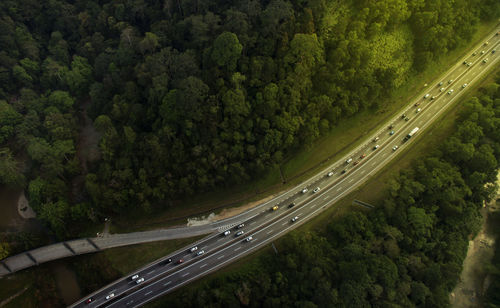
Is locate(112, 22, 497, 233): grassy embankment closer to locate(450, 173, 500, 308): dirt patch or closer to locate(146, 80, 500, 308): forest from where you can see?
locate(146, 80, 500, 308): forest

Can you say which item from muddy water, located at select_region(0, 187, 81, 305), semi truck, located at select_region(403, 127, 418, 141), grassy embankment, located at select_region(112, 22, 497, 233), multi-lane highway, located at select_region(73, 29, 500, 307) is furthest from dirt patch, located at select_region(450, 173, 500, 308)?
muddy water, located at select_region(0, 187, 81, 305)

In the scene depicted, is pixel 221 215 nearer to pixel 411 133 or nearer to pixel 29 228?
pixel 29 228

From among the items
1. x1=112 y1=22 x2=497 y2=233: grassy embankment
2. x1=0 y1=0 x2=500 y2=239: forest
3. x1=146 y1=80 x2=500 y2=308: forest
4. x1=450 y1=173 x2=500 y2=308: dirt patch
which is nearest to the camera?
x1=146 y1=80 x2=500 y2=308: forest

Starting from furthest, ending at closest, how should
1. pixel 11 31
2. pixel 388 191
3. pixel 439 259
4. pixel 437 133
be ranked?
1. pixel 11 31
2. pixel 437 133
3. pixel 388 191
4. pixel 439 259

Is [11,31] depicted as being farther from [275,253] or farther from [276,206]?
[275,253]

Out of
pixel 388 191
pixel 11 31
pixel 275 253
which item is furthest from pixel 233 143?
pixel 11 31

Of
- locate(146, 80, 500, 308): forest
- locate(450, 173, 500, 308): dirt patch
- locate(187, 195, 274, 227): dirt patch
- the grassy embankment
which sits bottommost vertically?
locate(450, 173, 500, 308): dirt patch
